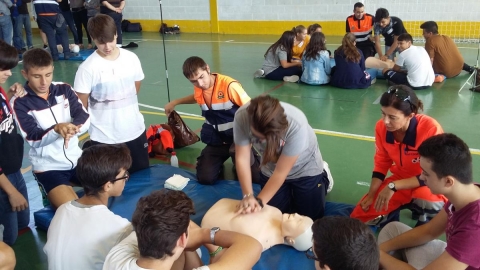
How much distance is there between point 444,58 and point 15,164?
21.3ft

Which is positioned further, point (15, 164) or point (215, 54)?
point (215, 54)

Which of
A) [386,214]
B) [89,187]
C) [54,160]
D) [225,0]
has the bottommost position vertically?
[386,214]

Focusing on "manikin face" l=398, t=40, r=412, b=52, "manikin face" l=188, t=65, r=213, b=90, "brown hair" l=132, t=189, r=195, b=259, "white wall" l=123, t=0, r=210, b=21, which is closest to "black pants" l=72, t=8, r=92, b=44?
"white wall" l=123, t=0, r=210, b=21

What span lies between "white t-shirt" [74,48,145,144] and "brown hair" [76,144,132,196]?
1.59 meters

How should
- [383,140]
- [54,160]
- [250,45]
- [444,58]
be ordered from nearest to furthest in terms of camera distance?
[383,140]
[54,160]
[444,58]
[250,45]

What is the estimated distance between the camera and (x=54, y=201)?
341cm

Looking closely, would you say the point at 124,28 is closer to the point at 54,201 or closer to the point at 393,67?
the point at 393,67

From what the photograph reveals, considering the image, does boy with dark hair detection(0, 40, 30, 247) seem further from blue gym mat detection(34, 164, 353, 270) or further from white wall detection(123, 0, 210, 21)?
white wall detection(123, 0, 210, 21)

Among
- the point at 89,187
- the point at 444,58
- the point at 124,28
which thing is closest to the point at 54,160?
the point at 89,187

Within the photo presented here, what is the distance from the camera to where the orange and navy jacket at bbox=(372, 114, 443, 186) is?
2.97 m

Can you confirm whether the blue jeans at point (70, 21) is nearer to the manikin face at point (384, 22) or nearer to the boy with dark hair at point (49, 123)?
the manikin face at point (384, 22)

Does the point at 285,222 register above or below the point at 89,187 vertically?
below

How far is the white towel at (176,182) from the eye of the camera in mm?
3932

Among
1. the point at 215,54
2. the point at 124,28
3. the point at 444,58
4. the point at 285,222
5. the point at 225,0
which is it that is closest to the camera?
the point at 285,222
